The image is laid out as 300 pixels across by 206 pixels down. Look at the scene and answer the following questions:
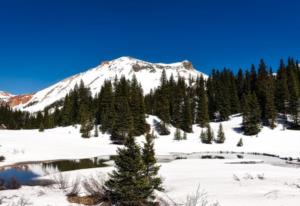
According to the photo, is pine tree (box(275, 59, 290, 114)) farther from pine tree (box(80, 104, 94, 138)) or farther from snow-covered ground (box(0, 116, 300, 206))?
pine tree (box(80, 104, 94, 138))

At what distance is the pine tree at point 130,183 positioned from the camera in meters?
17.9

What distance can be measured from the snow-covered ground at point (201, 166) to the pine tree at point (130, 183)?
3015mm

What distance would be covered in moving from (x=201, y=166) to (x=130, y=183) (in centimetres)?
2464

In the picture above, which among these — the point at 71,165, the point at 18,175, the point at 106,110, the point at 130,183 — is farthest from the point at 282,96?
the point at 130,183

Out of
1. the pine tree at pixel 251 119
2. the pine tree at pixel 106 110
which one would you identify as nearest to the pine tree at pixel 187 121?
the pine tree at pixel 251 119

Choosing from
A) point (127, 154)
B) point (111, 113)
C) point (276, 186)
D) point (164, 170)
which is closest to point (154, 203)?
point (127, 154)

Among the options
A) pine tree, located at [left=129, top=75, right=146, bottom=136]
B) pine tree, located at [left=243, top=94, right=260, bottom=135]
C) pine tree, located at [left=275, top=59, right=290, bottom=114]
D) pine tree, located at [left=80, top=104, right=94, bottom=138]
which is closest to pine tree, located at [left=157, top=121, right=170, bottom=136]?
pine tree, located at [left=129, top=75, right=146, bottom=136]

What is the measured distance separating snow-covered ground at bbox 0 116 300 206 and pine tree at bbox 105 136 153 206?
119 inches

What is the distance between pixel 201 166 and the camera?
41.4 m

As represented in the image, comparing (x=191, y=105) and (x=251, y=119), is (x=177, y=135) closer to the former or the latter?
(x=251, y=119)

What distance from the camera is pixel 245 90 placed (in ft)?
339

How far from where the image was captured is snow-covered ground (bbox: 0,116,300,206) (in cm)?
2097

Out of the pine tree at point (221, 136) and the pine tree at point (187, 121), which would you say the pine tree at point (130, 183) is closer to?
the pine tree at point (221, 136)

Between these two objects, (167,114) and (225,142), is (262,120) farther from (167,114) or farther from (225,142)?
(167,114)
